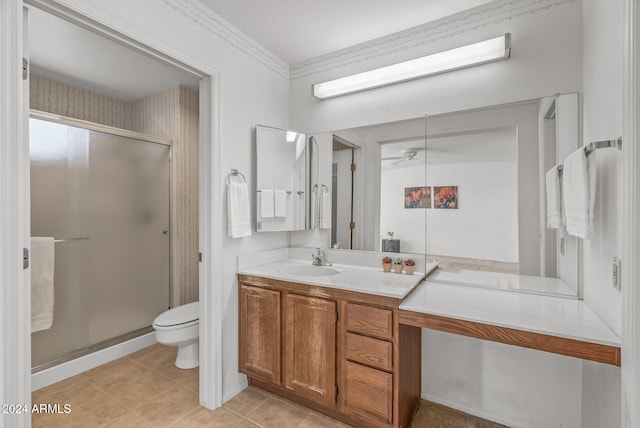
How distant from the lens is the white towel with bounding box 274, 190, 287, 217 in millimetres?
2297

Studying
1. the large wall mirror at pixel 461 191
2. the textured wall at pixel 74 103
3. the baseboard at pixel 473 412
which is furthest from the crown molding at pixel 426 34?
the baseboard at pixel 473 412

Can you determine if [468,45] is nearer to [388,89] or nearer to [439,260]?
[388,89]

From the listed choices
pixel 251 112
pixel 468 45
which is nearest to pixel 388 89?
pixel 468 45

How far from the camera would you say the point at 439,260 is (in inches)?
77.2

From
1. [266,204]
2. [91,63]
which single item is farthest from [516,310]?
[91,63]

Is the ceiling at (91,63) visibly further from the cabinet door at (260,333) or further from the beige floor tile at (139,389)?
the beige floor tile at (139,389)

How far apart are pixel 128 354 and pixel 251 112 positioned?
2.42 meters

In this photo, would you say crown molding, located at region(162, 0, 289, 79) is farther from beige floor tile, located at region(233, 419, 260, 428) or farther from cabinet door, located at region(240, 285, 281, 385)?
beige floor tile, located at region(233, 419, 260, 428)

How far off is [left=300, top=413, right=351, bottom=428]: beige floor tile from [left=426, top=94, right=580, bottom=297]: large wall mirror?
1108mm

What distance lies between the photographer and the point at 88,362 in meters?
2.34

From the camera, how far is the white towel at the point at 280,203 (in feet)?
7.54

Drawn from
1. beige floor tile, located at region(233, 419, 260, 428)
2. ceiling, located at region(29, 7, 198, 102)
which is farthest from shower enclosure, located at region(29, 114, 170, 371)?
beige floor tile, located at region(233, 419, 260, 428)

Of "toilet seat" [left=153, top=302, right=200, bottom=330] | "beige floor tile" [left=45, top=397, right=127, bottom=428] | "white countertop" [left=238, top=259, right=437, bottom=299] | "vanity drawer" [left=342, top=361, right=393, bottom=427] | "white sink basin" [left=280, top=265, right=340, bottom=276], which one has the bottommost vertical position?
"beige floor tile" [left=45, top=397, right=127, bottom=428]

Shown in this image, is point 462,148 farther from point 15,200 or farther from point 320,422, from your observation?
point 15,200
